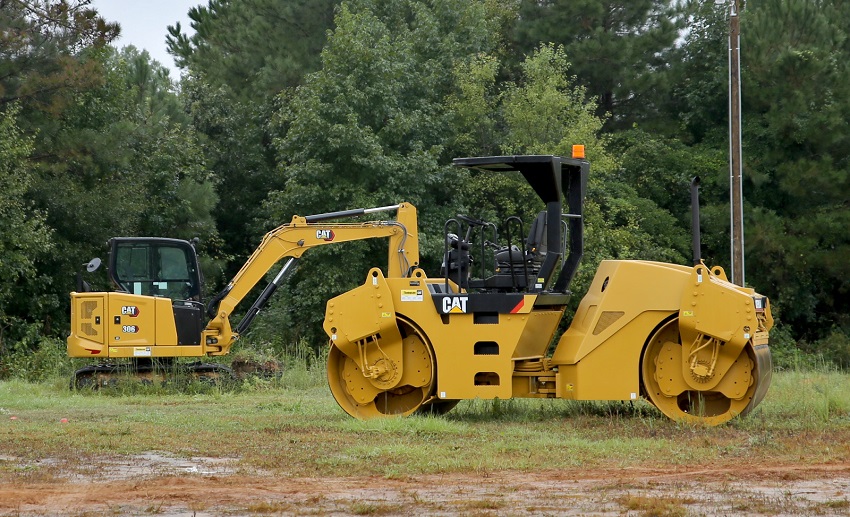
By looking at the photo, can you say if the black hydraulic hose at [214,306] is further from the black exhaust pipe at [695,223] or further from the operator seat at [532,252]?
the black exhaust pipe at [695,223]

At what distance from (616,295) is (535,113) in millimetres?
21159

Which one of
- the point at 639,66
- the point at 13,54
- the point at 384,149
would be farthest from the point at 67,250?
the point at 639,66

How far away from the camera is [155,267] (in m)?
21.3

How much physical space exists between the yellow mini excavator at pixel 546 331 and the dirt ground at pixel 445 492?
2.93 meters

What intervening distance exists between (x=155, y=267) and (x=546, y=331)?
9226mm

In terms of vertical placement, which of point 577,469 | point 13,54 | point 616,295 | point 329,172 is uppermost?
point 13,54

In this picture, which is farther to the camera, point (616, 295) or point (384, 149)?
point (384, 149)

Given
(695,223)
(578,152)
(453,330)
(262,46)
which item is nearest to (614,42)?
(262,46)

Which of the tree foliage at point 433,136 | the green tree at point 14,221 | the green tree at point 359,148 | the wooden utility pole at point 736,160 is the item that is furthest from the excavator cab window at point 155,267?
the wooden utility pole at point 736,160

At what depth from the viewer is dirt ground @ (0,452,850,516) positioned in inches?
324

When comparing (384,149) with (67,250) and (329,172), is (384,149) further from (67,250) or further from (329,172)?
(67,250)

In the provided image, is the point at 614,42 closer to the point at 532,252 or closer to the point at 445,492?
the point at 532,252

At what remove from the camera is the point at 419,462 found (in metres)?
10.5

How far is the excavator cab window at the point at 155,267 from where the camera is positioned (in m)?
21.0
